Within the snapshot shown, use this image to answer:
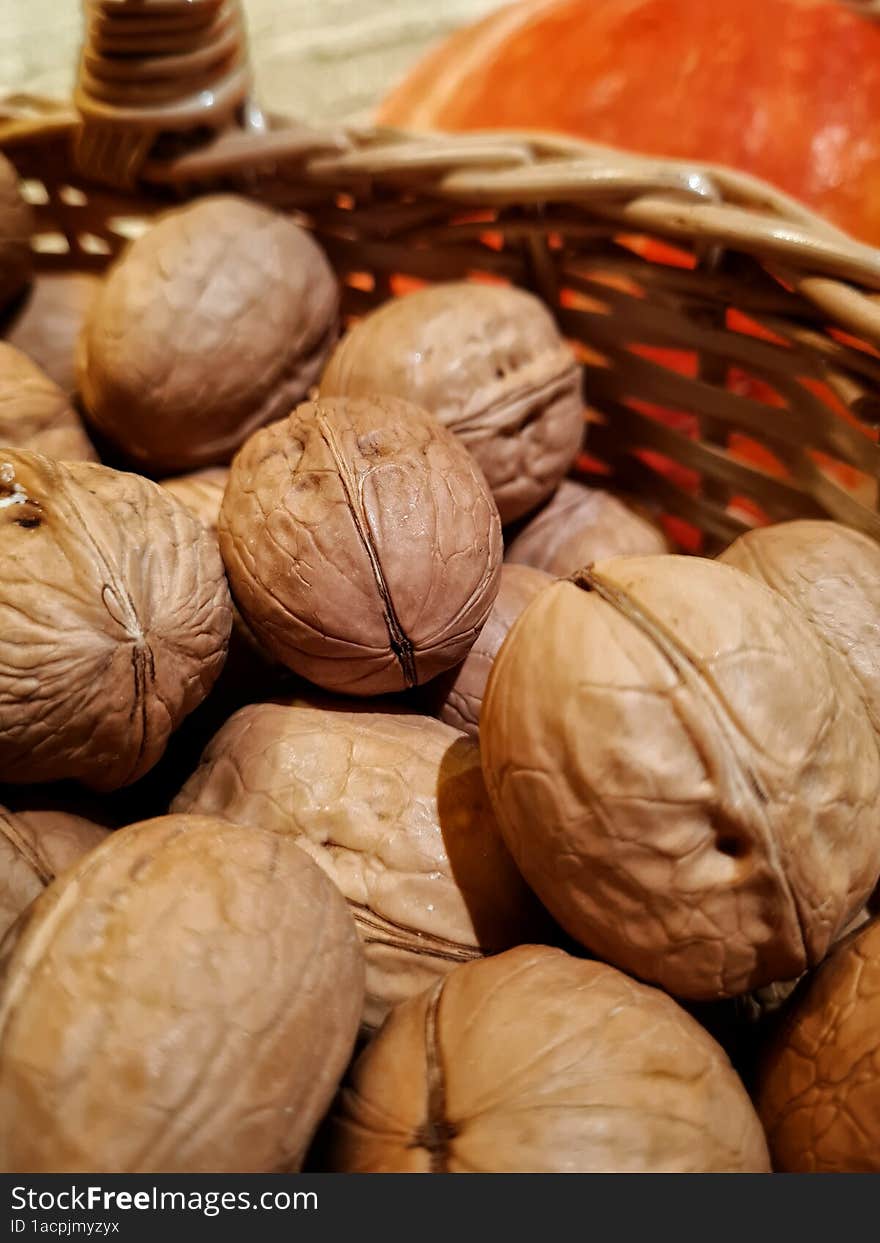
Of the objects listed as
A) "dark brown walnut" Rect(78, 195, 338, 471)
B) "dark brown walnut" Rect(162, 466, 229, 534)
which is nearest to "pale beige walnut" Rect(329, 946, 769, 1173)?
"dark brown walnut" Rect(162, 466, 229, 534)

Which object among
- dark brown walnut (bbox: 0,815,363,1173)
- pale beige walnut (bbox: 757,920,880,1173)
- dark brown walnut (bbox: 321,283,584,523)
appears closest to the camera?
dark brown walnut (bbox: 0,815,363,1173)

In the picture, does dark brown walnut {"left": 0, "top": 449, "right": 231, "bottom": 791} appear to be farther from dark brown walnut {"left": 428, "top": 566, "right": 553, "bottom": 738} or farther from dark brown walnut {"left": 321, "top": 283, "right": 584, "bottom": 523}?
dark brown walnut {"left": 321, "top": 283, "right": 584, "bottom": 523}

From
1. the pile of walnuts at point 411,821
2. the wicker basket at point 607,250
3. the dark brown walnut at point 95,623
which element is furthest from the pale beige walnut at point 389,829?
the wicker basket at point 607,250

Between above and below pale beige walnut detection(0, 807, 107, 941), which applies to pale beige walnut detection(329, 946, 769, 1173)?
above

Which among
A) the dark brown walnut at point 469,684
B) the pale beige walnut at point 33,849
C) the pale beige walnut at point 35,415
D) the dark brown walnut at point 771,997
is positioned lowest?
the pale beige walnut at point 33,849

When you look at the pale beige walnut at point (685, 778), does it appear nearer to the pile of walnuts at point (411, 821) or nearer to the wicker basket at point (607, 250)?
the pile of walnuts at point (411, 821)

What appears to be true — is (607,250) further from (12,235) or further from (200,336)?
(12,235)
